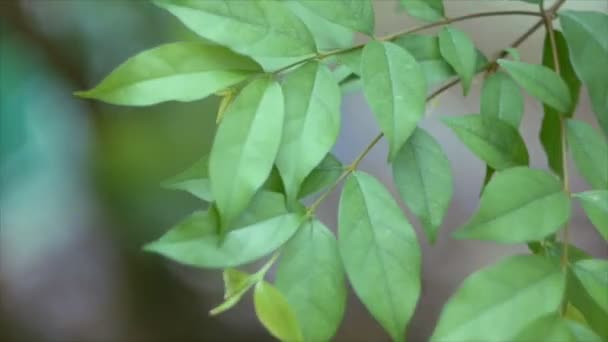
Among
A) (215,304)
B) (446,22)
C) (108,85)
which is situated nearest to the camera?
(108,85)

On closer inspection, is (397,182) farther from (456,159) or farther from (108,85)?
(456,159)

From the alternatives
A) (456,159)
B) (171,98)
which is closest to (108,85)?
(171,98)

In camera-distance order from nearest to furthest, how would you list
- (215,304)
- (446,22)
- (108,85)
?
(108,85) → (446,22) → (215,304)

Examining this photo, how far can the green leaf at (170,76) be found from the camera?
0.38 meters

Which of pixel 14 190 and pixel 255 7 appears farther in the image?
pixel 14 190

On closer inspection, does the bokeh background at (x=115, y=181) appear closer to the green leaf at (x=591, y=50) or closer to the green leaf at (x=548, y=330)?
the green leaf at (x=591, y=50)

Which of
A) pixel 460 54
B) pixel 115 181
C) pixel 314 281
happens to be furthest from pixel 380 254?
pixel 115 181

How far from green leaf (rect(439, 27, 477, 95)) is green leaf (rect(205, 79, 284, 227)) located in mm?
123

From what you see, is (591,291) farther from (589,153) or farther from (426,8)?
(426,8)

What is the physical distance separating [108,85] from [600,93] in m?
0.31

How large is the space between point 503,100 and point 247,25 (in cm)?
20

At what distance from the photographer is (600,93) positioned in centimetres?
44

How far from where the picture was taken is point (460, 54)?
434 mm

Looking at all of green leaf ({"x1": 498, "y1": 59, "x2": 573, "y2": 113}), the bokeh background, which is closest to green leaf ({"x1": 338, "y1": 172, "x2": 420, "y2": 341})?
green leaf ({"x1": 498, "y1": 59, "x2": 573, "y2": 113})
